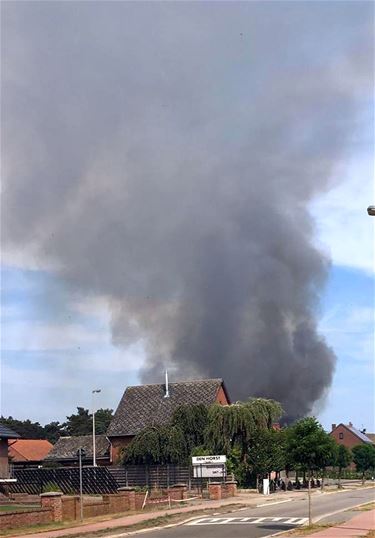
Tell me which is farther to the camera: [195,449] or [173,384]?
[173,384]

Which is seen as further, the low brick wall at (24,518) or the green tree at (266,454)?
the green tree at (266,454)

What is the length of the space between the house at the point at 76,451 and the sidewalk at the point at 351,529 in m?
50.1

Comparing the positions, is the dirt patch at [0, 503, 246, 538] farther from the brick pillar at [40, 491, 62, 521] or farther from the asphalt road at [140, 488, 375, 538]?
the asphalt road at [140, 488, 375, 538]

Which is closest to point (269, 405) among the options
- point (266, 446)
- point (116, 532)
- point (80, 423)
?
point (266, 446)

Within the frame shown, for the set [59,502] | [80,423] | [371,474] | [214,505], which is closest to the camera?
[59,502]

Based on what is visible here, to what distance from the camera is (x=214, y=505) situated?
39.0 m

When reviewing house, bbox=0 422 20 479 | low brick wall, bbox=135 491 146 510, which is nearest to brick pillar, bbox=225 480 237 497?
low brick wall, bbox=135 491 146 510

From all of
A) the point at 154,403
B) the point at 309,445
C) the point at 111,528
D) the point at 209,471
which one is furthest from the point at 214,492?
the point at 154,403

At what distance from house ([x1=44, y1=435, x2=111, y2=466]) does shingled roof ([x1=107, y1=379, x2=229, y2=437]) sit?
307cm

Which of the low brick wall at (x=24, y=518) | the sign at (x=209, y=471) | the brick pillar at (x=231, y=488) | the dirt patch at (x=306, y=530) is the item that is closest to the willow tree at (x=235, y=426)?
the sign at (x=209, y=471)

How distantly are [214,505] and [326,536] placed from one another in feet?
64.3

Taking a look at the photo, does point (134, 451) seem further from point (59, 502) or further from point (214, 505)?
point (59, 502)

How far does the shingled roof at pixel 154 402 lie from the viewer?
72.3 m

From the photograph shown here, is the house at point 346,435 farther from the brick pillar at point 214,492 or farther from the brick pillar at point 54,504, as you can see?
the brick pillar at point 54,504
